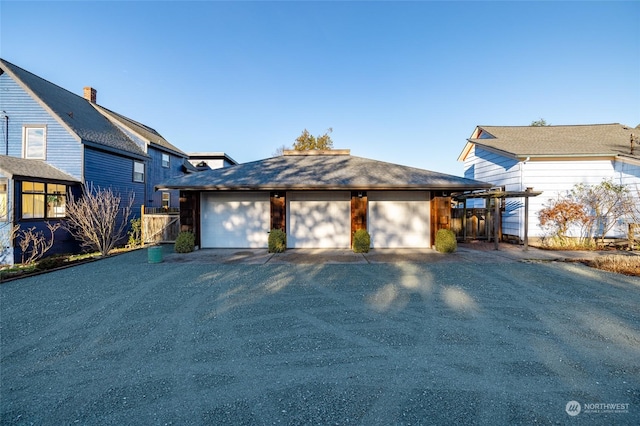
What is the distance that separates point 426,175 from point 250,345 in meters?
9.86

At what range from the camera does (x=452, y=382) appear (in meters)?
2.84

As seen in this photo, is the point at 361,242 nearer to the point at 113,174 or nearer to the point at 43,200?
the point at 43,200

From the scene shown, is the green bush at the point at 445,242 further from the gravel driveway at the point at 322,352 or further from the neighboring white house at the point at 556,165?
the neighboring white house at the point at 556,165

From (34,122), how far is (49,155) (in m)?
1.63

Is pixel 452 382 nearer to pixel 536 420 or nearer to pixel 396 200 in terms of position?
pixel 536 420

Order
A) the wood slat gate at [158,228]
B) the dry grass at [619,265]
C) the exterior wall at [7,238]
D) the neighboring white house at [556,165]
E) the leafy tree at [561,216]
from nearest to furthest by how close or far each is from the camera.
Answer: the dry grass at [619,265], the exterior wall at [7,238], the leafy tree at [561,216], the neighboring white house at [556,165], the wood slat gate at [158,228]

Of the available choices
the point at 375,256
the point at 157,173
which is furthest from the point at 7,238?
the point at 375,256

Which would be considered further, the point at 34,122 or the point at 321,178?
the point at 34,122

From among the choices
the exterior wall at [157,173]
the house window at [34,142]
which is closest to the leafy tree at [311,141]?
the exterior wall at [157,173]

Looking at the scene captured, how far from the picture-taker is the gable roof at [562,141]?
38.0 feet

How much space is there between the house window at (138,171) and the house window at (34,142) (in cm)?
375

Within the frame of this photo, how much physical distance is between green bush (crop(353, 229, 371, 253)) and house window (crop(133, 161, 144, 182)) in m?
12.9

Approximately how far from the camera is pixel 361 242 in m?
10.3

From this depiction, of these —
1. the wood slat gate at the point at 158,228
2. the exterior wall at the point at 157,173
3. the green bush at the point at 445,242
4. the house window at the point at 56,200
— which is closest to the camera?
the green bush at the point at 445,242
